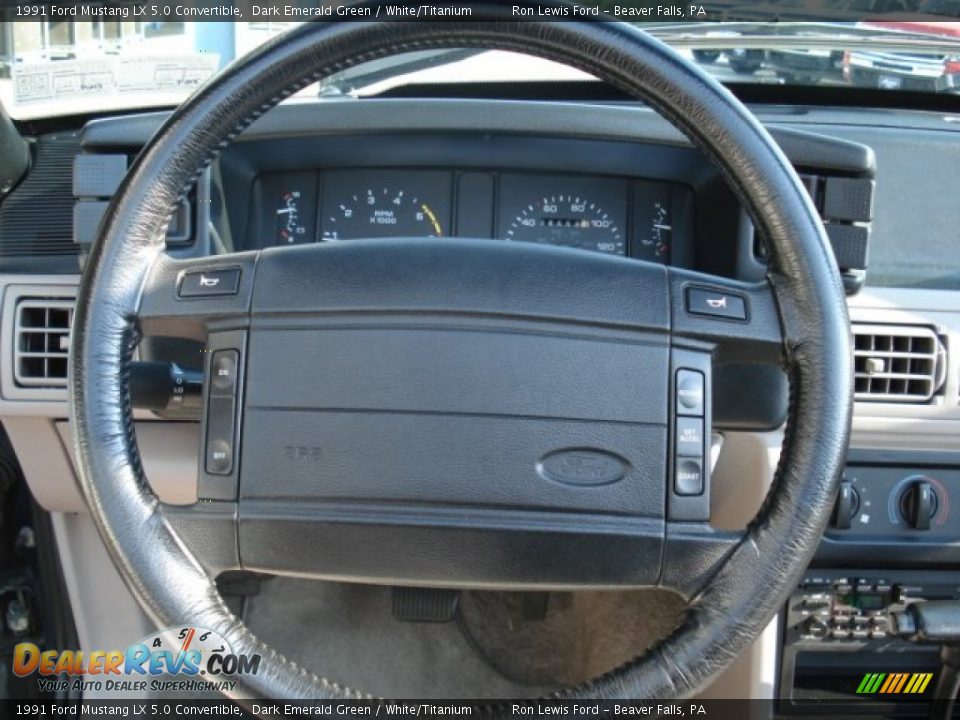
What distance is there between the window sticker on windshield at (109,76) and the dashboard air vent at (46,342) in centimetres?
51

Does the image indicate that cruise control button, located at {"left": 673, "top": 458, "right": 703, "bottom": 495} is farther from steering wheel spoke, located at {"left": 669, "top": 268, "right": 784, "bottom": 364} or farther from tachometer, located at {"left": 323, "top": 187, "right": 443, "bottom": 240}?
tachometer, located at {"left": 323, "top": 187, "right": 443, "bottom": 240}

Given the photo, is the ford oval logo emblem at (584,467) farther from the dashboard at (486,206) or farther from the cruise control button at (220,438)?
A: the dashboard at (486,206)

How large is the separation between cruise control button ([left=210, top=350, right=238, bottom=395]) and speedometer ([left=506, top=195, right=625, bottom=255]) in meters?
0.67

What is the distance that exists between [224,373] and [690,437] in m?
0.54

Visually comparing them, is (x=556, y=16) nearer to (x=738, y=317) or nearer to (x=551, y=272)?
(x=551, y=272)

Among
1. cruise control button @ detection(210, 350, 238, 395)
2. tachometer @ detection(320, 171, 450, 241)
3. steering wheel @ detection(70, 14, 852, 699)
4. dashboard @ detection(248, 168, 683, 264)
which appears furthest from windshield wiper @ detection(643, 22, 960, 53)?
cruise control button @ detection(210, 350, 238, 395)

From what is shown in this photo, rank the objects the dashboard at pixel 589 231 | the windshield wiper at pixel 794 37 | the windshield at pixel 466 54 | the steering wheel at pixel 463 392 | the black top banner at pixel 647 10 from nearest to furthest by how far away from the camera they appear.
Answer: the steering wheel at pixel 463 392 < the dashboard at pixel 589 231 < the black top banner at pixel 647 10 < the windshield at pixel 466 54 < the windshield wiper at pixel 794 37

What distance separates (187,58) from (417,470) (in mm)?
1128

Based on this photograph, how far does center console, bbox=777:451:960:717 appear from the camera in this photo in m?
1.67

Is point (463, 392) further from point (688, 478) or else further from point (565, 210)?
point (565, 210)

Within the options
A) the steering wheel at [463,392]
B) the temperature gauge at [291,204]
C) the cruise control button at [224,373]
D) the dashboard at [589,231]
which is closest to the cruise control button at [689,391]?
the steering wheel at [463,392]

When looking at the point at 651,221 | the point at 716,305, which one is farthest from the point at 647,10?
the point at 716,305

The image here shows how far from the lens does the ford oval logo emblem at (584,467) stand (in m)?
1.12

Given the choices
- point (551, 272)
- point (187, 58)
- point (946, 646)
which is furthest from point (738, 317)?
point (187, 58)
